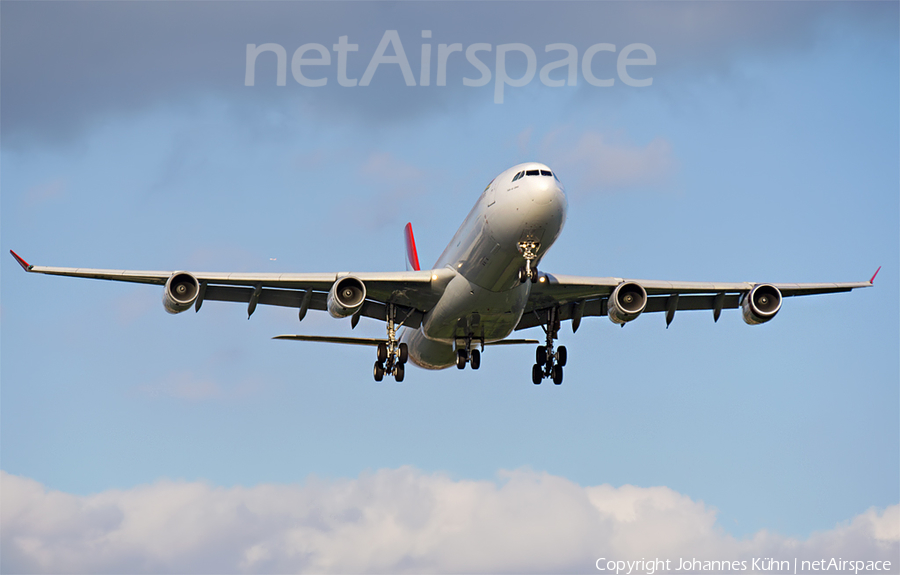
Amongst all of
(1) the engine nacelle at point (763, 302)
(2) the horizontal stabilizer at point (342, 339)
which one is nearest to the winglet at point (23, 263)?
(2) the horizontal stabilizer at point (342, 339)

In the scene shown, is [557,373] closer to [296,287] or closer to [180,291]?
[296,287]

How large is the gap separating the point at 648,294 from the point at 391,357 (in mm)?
10224

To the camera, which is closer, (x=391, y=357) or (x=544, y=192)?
(x=544, y=192)

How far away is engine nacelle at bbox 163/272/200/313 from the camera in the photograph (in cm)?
3625

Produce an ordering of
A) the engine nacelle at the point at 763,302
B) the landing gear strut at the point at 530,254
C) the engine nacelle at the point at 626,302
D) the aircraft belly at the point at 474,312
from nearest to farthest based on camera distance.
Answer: the landing gear strut at the point at 530,254
the aircraft belly at the point at 474,312
the engine nacelle at the point at 626,302
the engine nacelle at the point at 763,302

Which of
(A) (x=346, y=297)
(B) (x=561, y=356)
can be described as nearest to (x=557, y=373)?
(B) (x=561, y=356)

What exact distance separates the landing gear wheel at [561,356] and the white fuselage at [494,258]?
369 centimetres

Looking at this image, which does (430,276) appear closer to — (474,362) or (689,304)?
(474,362)

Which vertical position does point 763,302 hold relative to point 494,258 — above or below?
above

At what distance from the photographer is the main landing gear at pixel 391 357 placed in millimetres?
40250

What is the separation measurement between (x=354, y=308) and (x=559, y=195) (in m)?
8.27

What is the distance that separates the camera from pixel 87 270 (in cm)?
3647

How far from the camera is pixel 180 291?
3638cm

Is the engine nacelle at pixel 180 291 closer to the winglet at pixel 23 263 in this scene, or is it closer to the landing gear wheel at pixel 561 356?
the winglet at pixel 23 263
